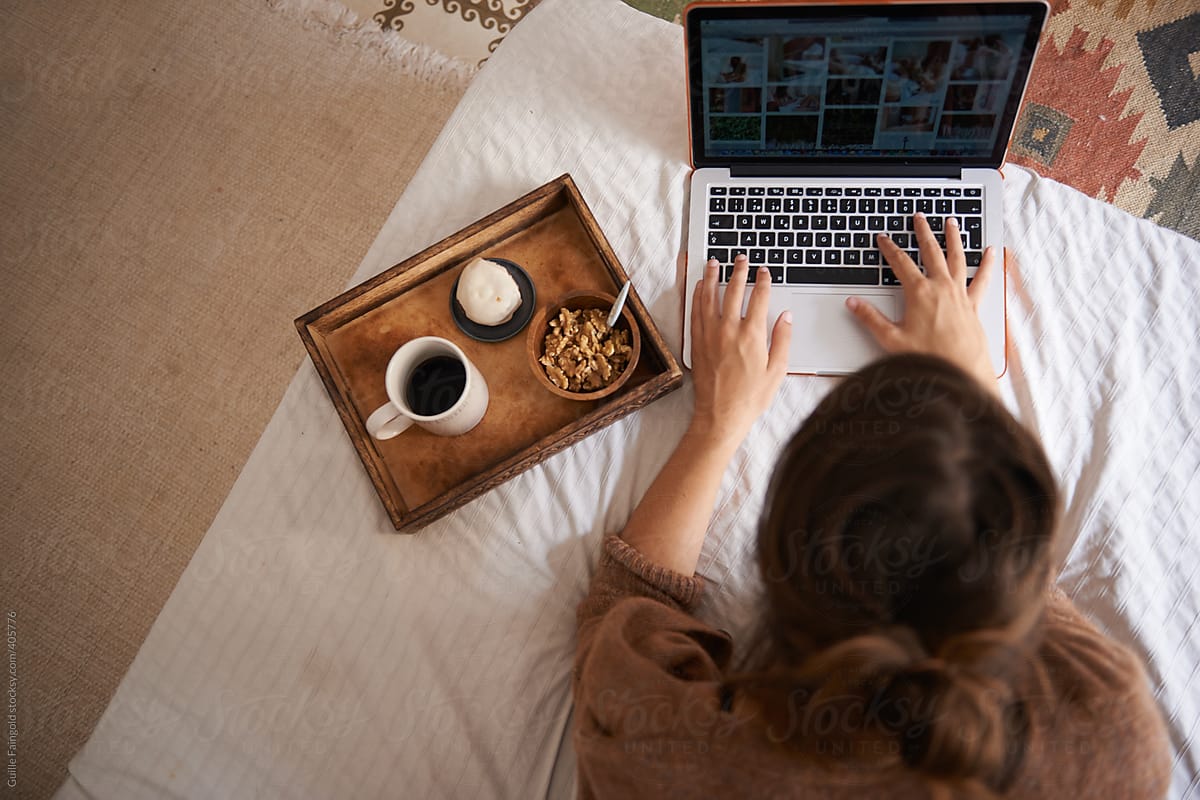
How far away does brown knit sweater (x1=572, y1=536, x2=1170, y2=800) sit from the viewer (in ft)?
1.62

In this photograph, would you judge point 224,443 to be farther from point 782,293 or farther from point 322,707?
point 782,293

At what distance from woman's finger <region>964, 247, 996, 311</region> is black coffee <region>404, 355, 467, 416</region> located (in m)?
0.50

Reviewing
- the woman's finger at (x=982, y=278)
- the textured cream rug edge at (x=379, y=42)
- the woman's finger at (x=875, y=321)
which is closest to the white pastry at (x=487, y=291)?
the woman's finger at (x=875, y=321)

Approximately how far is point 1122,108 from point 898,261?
2.35 ft

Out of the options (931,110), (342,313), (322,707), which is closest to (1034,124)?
(931,110)

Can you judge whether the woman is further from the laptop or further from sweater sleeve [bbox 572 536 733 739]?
the laptop

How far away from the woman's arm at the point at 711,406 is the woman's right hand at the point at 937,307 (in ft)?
0.31

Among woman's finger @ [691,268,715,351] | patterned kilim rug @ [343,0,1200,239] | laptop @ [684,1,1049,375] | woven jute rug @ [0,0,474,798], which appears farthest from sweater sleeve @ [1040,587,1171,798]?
woven jute rug @ [0,0,474,798]

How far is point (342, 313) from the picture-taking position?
0.72 m

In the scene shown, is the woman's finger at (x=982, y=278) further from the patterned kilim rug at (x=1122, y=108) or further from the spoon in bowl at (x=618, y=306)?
the patterned kilim rug at (x=1122, y=108)

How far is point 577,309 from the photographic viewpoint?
2.35ft

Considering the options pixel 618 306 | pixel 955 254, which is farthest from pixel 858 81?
pixel 618 306

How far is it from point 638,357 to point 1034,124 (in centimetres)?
86

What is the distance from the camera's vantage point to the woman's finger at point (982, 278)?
0.73 metres
